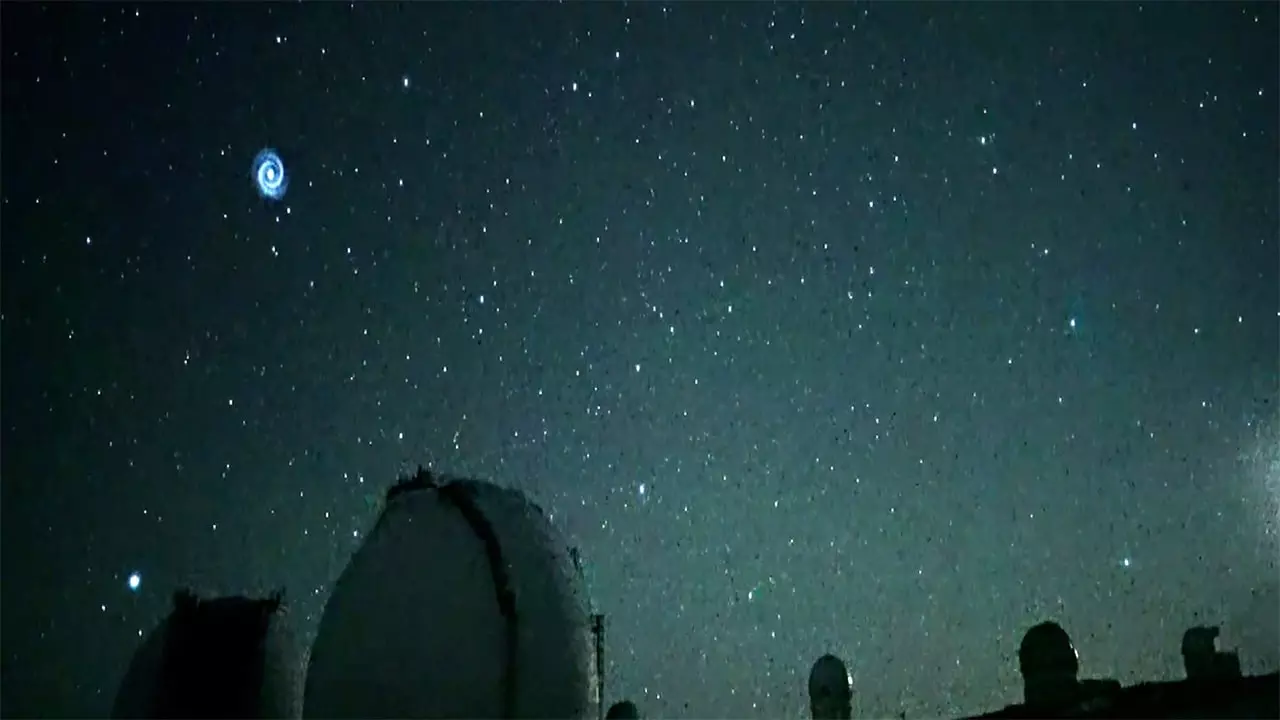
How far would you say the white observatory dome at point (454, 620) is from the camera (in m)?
17.9

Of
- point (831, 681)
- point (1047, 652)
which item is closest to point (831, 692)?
point (831, 681)

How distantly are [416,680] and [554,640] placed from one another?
2.38 metres

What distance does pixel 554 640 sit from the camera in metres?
19.0

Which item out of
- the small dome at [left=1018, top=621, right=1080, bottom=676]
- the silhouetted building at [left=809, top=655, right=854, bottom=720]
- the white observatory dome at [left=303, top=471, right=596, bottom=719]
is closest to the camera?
the white observatory dome at [left=303, top=471, right=596, bottom=719]

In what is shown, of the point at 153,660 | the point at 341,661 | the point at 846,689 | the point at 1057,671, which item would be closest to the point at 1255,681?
the point at 1057,671

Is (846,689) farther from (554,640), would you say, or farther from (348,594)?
(348,594)

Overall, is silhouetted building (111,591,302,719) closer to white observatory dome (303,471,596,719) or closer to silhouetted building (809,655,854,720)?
white observatory dome (303,471,596,719)

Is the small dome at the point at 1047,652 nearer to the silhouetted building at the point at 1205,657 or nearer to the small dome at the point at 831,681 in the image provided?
the silhouetted building at the point at 1205,657

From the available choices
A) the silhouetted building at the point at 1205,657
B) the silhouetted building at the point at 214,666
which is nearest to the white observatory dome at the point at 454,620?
the silhouetted building at the point at 214,666

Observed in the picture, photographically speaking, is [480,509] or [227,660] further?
[227,660]

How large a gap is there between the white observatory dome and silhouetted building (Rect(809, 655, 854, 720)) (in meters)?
10.3

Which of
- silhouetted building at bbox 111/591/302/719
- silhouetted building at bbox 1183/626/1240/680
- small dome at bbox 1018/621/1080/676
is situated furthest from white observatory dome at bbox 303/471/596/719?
silhouetted building at bbox 1183/626/1240/680

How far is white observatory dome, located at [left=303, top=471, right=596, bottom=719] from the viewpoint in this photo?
17875 mm

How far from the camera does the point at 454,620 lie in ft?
59.9
